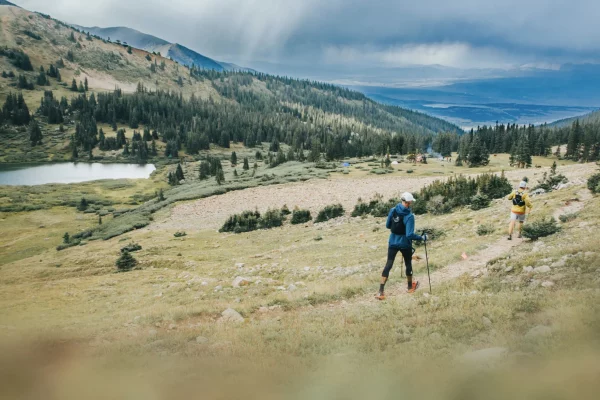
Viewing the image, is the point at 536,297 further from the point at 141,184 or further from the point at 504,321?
the point at 141,184

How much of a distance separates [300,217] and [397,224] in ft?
73.6

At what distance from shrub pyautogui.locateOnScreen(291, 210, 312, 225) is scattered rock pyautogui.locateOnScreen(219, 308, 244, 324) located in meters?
21.5

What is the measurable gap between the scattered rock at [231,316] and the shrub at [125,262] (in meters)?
14.2

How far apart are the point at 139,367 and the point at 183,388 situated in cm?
188

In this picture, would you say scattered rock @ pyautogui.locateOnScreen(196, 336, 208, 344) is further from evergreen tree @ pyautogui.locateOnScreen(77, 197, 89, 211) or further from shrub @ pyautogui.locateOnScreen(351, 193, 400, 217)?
evergreen tree @ pyautogui.locateOnScreen(77, 197, 89, 211)

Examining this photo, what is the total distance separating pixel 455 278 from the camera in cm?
1263

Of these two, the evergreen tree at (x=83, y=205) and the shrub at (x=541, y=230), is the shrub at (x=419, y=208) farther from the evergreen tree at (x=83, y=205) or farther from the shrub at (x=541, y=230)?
the evergreen tree at (x=83, y=205)

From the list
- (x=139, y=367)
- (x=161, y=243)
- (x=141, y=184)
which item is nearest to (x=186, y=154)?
(x=141, y=184)

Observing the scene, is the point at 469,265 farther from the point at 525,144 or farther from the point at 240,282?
the point at 525,144

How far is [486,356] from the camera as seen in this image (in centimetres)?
705

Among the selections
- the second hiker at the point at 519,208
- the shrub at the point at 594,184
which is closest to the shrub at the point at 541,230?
the second hiker at the point at 519,208

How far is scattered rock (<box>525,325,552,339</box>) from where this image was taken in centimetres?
733

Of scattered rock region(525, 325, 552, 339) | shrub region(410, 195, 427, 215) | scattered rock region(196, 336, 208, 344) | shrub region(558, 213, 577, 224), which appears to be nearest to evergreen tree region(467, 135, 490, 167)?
shrub region(410, 195, 427, 215)

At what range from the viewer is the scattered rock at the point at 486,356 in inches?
268
